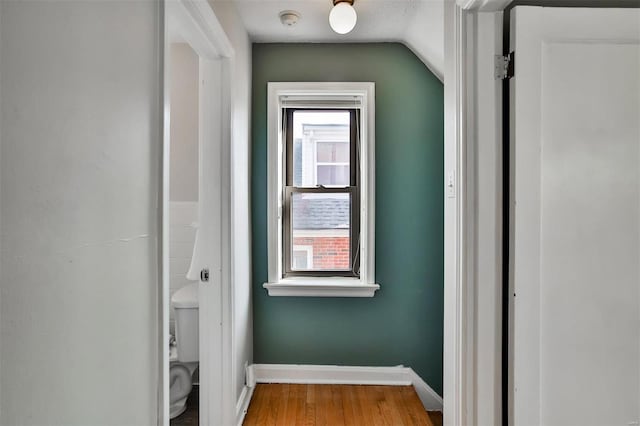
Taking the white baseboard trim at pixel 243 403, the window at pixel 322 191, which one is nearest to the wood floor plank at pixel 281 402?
the white baseboard trim at pixel 243 403

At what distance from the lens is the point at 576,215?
1119mm

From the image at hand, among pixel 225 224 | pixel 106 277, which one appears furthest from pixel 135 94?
pixel 225 224

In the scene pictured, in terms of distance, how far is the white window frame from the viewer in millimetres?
2359

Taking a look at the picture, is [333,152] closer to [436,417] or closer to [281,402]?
[281,402]

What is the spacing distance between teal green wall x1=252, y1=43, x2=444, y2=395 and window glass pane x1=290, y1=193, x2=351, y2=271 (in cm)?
24

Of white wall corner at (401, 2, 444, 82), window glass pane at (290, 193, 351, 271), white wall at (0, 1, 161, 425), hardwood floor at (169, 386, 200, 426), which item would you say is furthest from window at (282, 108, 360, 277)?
white wall at (0, 1, 161, 425)

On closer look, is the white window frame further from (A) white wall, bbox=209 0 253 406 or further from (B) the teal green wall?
(A) white wall, bbox=209 0 253 406

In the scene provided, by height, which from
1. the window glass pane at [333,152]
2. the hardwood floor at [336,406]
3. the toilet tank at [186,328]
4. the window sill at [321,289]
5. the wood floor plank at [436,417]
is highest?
the window glass pane at [333,152]

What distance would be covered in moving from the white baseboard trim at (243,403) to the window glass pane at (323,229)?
84 centimetres

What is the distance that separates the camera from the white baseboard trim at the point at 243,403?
1874 millimetres

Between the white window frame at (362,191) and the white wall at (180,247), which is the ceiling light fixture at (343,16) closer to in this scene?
the white window frame at (362,191)

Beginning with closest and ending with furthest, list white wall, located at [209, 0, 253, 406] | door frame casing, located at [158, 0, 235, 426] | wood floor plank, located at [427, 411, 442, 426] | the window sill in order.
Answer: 1. door frame casing, located at [158, 0, 235, 426]
2. white wall, located at [209, 0, 253, 406]
3. wood floor plank, located at [427, 411, 442, 426]
4. the window sill

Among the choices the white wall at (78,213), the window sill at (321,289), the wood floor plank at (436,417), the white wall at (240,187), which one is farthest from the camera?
the window sill at (321,289)

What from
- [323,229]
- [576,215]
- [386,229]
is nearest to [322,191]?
[323,229]
